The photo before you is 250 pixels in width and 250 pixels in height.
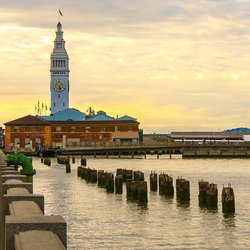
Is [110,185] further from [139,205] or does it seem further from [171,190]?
[139,205]

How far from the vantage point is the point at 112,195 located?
68.1 metres

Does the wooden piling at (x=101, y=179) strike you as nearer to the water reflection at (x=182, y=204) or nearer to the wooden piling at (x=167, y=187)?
the wooden piling at (x=167, y=187)

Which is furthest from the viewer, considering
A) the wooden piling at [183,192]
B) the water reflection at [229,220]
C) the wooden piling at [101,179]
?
the wooden piling at [101,179]

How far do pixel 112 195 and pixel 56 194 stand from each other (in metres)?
5.35

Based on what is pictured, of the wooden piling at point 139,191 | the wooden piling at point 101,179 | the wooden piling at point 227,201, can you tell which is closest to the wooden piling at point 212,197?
the wooden piling at point 227,201

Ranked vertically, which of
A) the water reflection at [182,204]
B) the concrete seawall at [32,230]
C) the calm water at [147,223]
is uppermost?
the concrete seawall at [32,230]

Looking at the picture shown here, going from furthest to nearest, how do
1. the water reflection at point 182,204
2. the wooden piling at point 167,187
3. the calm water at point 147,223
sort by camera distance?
the wooden piling at point 167,187 → the water reflection at point 182,204 → the calm water at point 147,223

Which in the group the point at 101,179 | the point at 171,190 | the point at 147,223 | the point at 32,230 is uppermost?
the point at 32,230

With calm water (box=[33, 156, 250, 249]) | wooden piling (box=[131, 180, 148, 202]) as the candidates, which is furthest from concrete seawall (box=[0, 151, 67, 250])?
wooden piling (box=[131, 180, 148, 202])

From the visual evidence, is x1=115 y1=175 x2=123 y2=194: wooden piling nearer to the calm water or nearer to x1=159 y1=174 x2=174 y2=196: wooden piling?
the calm water

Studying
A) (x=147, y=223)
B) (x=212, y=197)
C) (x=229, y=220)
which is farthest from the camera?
(x=212, y=197)

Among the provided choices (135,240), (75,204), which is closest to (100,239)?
(135,240)

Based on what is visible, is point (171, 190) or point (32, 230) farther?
point (171, 190)

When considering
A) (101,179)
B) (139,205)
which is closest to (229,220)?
(139,205)
